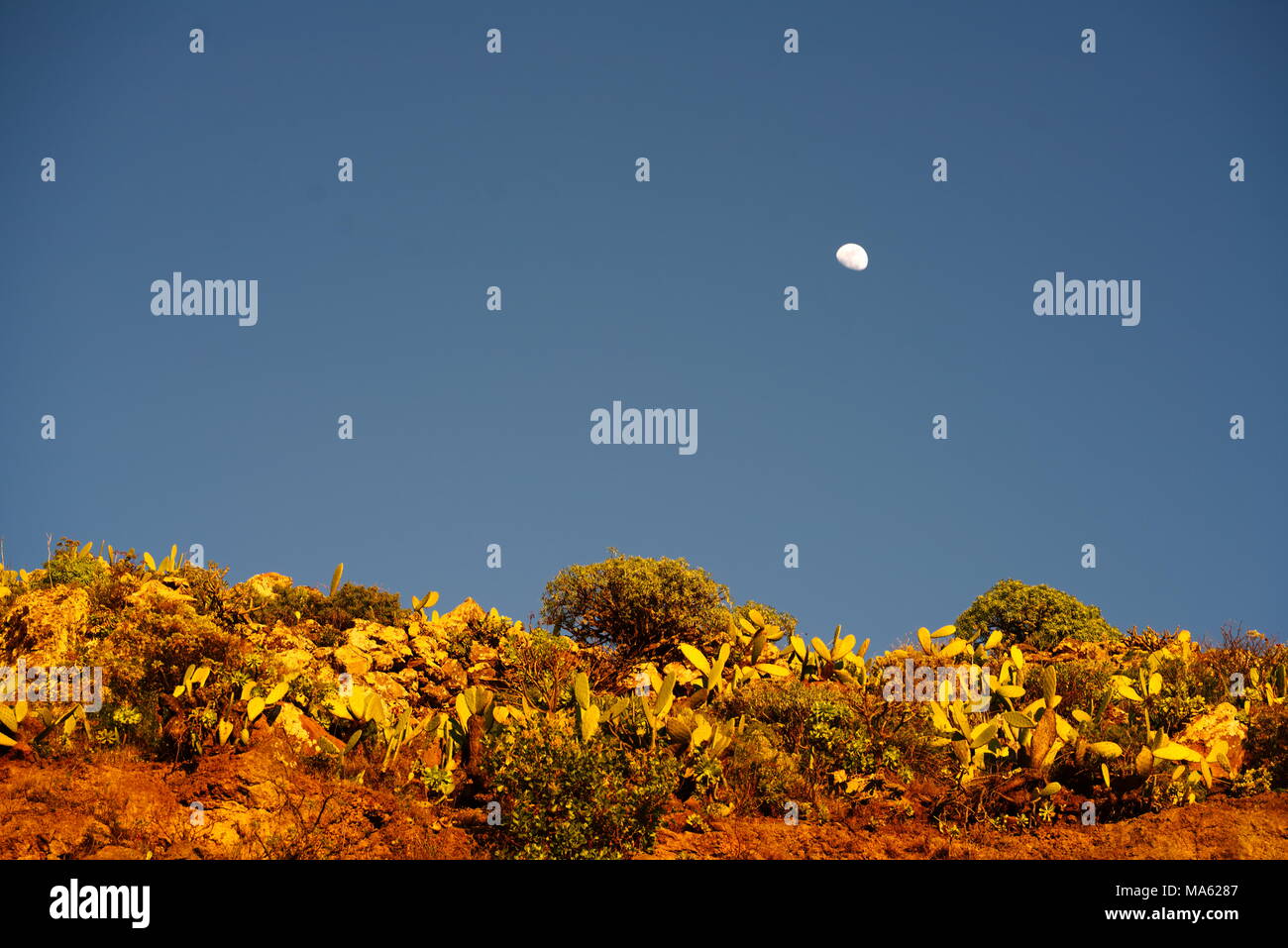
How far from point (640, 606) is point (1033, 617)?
7980 millimetres

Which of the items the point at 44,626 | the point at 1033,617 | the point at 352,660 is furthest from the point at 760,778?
the point at 1033,617

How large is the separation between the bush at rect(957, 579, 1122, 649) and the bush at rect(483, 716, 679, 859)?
11.7m

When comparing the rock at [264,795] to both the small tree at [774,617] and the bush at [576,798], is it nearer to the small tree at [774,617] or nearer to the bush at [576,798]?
the bush at [576,798]

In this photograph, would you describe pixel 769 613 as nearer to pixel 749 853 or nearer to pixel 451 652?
pixel 451 652

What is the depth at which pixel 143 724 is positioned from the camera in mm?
12688

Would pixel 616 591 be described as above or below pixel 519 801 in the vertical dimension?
above

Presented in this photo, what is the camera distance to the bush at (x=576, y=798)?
10.5 metres

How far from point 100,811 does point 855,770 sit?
7.72 m

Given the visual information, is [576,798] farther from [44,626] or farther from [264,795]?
[44,626]

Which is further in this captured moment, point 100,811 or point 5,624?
point 5,624

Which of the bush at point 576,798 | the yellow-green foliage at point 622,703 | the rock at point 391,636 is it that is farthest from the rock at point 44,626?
the bush at point 576,798

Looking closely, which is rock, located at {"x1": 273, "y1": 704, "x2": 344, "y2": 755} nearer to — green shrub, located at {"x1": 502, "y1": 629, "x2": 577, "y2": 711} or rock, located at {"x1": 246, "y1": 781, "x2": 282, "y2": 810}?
rock, located at {"x1": 246, "y1": 781, "x2": 282, "y2": 810}
